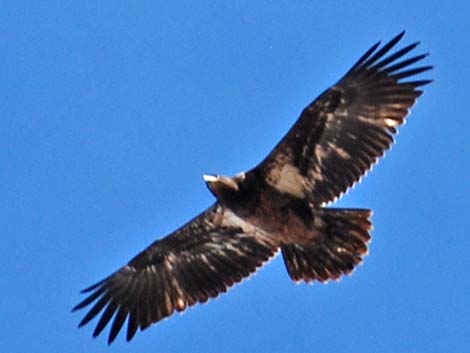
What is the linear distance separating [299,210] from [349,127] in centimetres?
142

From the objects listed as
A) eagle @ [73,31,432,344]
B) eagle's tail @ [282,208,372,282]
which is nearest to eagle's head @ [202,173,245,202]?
eagle @ [73,31,432,344]

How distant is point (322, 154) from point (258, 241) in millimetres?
1639

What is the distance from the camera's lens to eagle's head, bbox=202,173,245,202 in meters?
20.8

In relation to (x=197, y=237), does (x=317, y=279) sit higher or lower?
lower

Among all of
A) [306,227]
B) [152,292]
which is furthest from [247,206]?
[152,292]

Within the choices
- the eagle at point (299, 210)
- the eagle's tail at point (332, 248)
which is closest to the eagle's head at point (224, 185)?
the eagle at point (299, 210)

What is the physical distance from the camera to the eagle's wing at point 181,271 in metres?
22.0

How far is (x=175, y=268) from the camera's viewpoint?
22.5 metres

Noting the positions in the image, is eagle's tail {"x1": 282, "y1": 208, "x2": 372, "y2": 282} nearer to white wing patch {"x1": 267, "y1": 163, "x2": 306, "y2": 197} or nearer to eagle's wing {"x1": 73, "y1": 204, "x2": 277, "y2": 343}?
white wing patch {"x1": 267, "y1": 163, "x2": 306, "y2": 197}

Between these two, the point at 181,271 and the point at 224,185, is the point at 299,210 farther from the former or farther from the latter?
the point at 181,271

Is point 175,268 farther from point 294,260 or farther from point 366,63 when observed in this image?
point 366,63

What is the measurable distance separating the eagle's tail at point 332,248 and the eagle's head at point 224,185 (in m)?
1.16

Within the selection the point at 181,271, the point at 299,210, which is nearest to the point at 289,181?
the point at 299,210

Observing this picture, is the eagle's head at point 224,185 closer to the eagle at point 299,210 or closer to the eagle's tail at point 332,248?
the eagle at point 299,210
